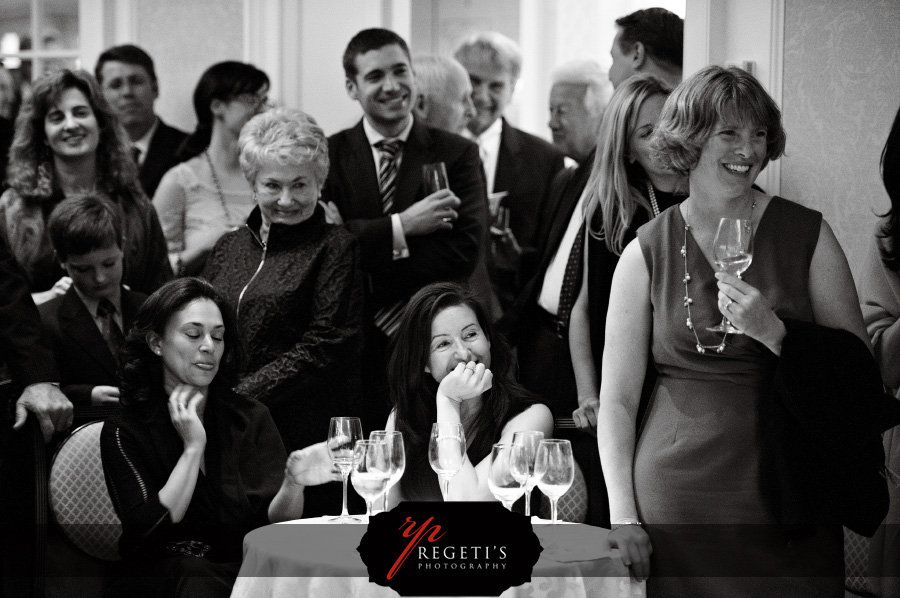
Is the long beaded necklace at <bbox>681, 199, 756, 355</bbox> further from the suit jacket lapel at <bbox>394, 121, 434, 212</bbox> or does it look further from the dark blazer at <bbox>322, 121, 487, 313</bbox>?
the suit jacket lapel at <bbox>394, 121, 434, 212</bbox>

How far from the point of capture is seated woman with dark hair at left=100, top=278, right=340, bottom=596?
259 centimetres

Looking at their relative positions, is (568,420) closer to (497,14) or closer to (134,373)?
(134,373)

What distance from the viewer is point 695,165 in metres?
2.28

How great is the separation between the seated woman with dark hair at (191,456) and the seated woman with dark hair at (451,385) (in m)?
0.23

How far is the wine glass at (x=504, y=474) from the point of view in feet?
7.01

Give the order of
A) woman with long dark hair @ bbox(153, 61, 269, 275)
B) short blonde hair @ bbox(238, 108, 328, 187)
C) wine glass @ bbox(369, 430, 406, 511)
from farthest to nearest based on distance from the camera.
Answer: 1. woman with long dark hair @ bbox(153, 61, 269, 275)
2. short blonde hair @ bbox(238, 108, 328, 187)
3. wine glass @ bbox(369, 430, 406, 511)

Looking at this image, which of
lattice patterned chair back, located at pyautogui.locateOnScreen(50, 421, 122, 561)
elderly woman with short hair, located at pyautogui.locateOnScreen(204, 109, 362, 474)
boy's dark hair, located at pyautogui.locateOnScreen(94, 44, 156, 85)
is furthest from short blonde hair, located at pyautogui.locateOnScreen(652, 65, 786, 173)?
boy's dark hair, located at pyautogui.locateOnScreen(94, 44, 156, 85)

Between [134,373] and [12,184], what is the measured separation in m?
1.05

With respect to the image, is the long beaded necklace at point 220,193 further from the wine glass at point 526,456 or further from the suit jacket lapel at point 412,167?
the wine glass at point 526,456

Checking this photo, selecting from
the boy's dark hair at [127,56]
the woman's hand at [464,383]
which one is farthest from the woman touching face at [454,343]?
the boy's dark hair at [127,56]

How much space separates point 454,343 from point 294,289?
1.98ft

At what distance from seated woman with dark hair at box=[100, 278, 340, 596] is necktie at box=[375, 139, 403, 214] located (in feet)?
2.74

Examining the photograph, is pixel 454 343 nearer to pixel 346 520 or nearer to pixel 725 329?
pixel 346 520

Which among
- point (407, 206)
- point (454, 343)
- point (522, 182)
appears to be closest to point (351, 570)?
point (454, 343)
